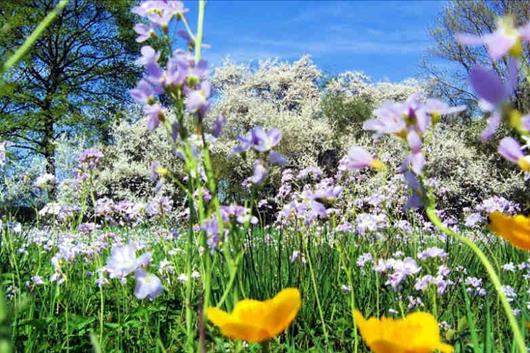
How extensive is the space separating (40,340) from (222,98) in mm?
23218

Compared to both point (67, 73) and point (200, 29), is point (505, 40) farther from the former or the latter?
point (67, 73)

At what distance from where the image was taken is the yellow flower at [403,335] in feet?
2.86

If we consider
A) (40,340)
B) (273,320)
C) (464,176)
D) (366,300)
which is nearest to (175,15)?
(273,320)

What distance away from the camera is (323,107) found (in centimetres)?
2481

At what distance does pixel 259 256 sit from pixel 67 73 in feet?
78.4

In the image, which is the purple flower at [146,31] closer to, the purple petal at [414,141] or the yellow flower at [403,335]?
the purple petal at [414,141]

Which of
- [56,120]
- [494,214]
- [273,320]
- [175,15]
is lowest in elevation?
[273,320]

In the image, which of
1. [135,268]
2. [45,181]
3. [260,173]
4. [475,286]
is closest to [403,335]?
[260,173]

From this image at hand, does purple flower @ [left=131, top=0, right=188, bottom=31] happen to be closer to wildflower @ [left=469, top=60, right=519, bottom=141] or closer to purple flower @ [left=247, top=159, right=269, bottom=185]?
purple flower @ [left=247, top=159, right=269, bottom=185]

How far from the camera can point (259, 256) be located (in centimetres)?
474

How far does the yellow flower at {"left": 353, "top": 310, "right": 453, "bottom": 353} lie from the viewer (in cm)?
87

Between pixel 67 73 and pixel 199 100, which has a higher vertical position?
pixel 67 73

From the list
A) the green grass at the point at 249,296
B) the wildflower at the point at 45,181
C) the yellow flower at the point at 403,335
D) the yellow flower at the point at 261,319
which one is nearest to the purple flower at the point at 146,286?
the yellow flower at the point at 261,319

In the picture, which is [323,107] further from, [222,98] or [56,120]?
[56,120]
